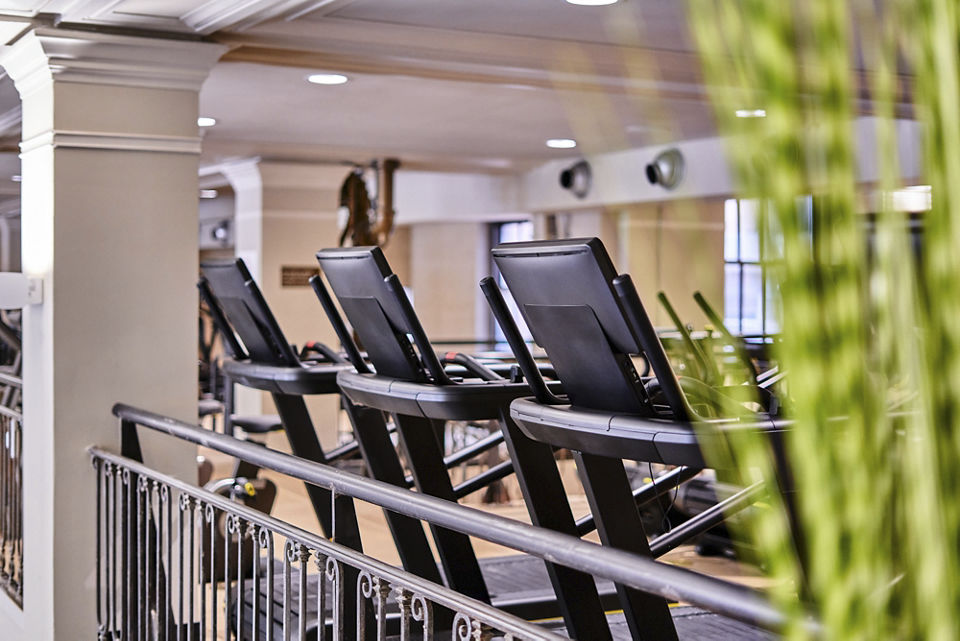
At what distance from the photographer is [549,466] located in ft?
8.73

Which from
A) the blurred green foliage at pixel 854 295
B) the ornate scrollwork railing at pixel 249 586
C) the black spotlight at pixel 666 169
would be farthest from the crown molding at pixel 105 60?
the black spotlight at pixel 666 169

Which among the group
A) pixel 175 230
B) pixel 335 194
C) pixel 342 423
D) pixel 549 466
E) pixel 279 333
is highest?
pixel 335 194

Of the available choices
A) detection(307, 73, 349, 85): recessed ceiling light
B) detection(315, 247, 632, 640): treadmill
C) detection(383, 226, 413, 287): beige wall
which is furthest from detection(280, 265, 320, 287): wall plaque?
detection(315, 247, 632, 640): treadmill

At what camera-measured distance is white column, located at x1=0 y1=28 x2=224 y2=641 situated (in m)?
3.63

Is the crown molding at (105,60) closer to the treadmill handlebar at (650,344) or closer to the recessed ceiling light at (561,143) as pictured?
the treadmill handlebar at (650,344)

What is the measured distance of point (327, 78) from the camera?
5316 mm

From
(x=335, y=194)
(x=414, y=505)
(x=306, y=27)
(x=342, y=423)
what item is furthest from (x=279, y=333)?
(x=342, y=423)

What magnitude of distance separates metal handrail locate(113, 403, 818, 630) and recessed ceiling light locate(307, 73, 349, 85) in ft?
9.70

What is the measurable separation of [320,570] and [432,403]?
0.57 m

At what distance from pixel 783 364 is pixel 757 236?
0.21 ft

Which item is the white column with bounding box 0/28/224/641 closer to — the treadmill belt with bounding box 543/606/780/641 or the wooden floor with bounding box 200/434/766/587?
the treadmill belt with bounding box 543/606/780/641

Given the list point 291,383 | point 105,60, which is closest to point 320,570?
point 291,383

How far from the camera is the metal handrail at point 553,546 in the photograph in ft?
4.04

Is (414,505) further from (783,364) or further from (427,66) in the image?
(427,66)
